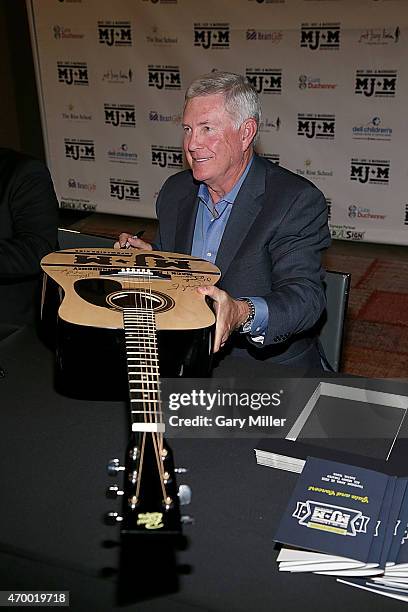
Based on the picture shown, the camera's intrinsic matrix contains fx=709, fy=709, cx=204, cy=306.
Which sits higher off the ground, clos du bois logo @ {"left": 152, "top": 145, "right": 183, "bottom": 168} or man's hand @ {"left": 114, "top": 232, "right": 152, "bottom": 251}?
man's hand @ {"left": 114, "top": 232, "right": 152, "bottom": 251}

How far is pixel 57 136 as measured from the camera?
6043mm

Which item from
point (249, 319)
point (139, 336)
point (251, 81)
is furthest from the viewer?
point (251, 81)

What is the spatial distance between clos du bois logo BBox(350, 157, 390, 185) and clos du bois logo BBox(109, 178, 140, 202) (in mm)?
1810

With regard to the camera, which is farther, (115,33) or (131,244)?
(115,33)

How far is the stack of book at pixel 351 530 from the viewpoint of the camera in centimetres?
103

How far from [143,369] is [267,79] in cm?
444

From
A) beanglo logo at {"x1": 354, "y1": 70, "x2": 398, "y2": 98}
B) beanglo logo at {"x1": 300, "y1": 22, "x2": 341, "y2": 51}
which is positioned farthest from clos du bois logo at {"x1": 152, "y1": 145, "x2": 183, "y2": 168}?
beanglo logo at {"x1": 354, "y1": 70, "x2": 398, "y2": 98}

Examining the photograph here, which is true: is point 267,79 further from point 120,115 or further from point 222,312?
point 222,312

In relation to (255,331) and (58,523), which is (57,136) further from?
(58,523)

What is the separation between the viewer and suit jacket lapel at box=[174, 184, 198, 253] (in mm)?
2135

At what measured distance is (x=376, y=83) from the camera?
192 inches

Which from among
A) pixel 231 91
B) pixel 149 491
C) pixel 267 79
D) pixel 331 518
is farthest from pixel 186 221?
pixel 267 79

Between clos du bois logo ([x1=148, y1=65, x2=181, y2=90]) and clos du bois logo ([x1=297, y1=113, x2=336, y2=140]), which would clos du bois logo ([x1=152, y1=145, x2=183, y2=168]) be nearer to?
clos du bois logo ([x1=148, y1=65, x2=181, y2=90])

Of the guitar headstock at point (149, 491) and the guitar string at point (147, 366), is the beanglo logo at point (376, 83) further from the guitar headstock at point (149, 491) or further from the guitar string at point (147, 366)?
the guitar headstock at point (149, 491)
